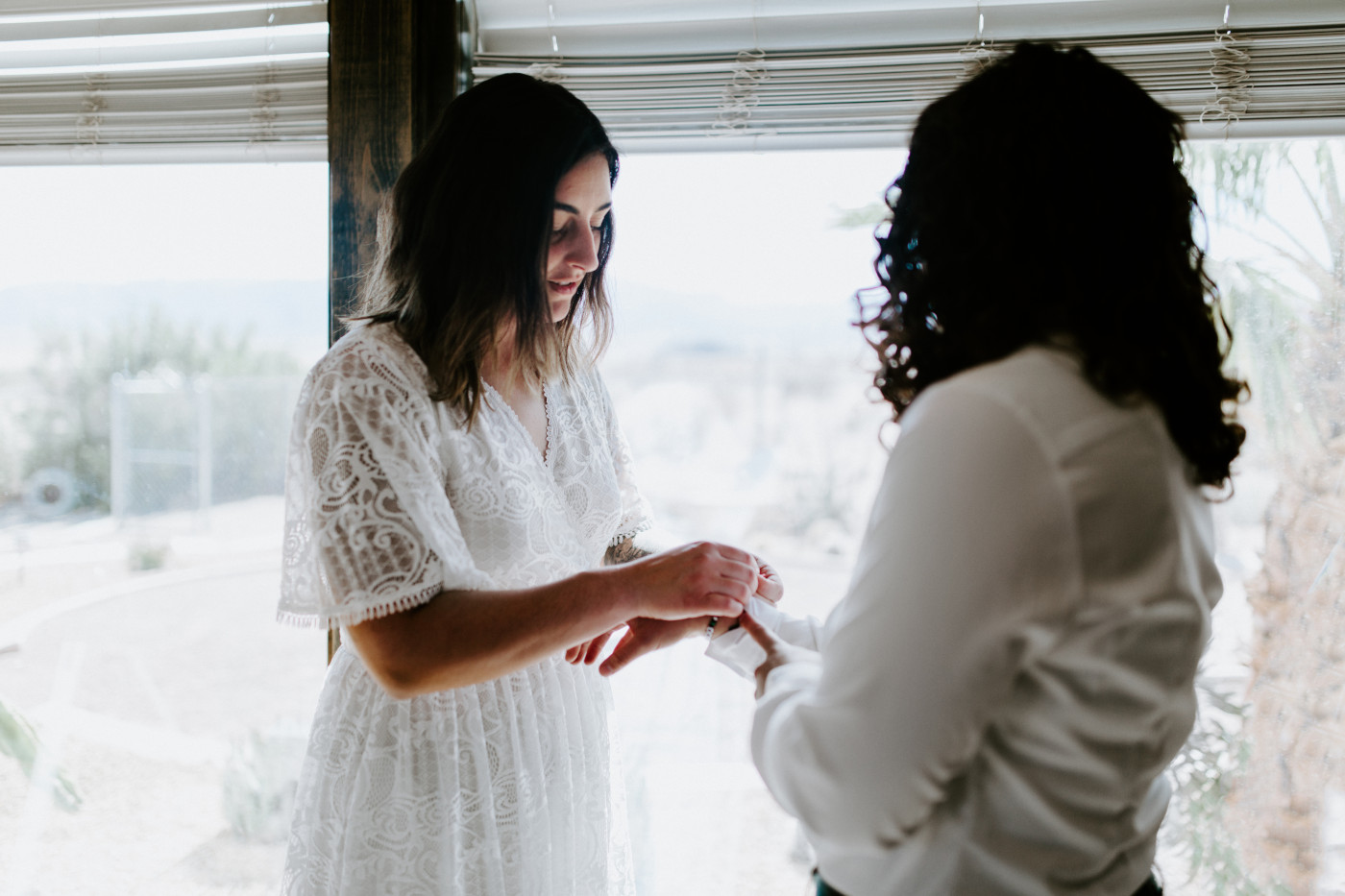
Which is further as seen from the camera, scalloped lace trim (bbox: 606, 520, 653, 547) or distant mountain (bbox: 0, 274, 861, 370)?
distant mountain (bbox: 0, 274, 861, 370)

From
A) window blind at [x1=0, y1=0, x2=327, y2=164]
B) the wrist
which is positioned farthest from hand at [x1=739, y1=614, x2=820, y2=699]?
window blind at [x1=0, y1=0, x2=327, y2=164]

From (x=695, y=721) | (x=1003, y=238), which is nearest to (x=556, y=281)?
(x=1003, y=238)

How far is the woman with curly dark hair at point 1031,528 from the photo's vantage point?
67cm

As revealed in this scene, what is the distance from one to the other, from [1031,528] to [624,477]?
83cm

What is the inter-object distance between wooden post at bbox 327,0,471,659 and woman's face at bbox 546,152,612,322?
0.54m

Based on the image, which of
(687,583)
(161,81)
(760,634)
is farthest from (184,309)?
(760,634)

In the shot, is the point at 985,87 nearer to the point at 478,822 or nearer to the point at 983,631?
the point at 983,631

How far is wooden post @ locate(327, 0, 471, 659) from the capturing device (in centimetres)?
153

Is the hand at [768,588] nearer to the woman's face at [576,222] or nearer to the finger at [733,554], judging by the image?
the finger at [733,554]

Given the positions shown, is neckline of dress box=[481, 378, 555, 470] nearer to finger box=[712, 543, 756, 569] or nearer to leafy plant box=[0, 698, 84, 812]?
finger box=[712, 543, 756, 569]

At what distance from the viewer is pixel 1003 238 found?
74 centimetres

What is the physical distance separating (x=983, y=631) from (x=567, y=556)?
661 mm

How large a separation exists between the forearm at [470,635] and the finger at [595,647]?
0.62ft

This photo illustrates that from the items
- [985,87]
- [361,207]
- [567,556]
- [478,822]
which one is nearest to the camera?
[985,87]
